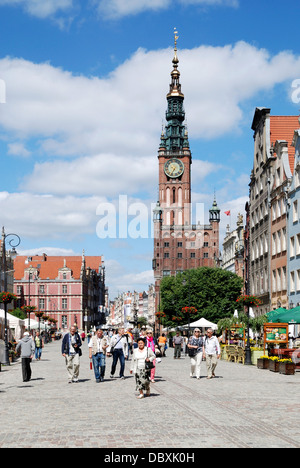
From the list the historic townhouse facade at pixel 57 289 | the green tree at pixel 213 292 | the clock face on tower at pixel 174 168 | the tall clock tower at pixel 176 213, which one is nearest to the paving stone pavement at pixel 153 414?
the green tree at pixel 213 292

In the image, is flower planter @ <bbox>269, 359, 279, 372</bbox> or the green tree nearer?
flower planter @ <bbox>269, 359, 279, 372</bbox>

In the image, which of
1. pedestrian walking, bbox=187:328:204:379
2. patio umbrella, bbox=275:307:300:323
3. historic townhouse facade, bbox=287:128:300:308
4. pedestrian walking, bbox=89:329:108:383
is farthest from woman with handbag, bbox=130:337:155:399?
historic townhouse facade, bbox=287:128:300:308

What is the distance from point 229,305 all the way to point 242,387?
62.1 meters

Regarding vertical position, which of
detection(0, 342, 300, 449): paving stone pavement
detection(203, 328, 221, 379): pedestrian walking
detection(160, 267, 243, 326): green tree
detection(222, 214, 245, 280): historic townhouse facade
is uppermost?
detection(222, 214, 245, 280): historic townhouse facade

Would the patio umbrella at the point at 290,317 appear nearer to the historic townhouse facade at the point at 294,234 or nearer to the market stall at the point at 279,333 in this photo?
the market stall at the point at 279,333

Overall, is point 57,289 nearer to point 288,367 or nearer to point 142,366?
point 288,367

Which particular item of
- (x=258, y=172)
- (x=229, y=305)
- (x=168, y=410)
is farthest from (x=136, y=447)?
(x=229, y=305)

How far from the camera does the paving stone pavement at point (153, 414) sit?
10125 millimetres

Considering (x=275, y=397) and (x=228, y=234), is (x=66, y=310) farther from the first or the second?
(x=275, y=397)

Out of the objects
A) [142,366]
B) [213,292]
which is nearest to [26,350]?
[142,366]

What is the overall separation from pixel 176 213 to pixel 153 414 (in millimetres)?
134911

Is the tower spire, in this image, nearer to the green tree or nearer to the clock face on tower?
the clock face on tower

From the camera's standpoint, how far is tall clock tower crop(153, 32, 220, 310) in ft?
465

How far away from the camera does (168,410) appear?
1403cm
